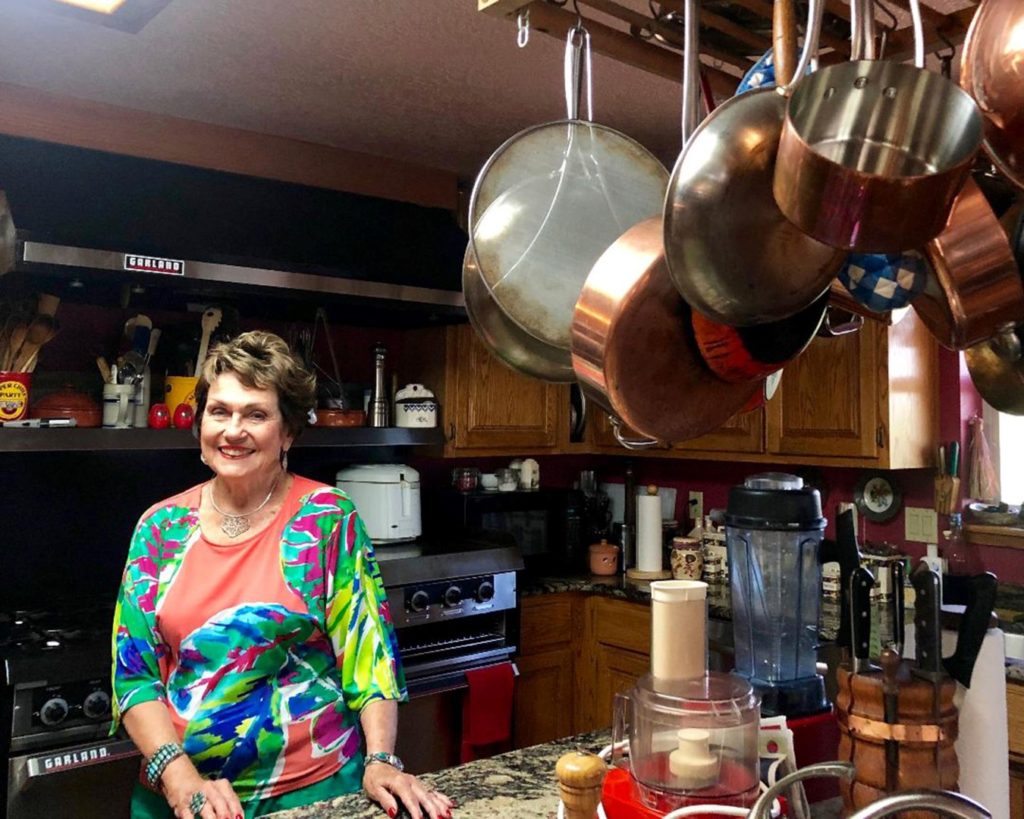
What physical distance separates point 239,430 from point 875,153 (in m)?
1.27

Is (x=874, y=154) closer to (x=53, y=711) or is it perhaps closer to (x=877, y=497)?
(x=53, y=711)

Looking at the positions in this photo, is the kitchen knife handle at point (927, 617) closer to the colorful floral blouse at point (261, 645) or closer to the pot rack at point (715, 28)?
the pot rack at point (715, 28)

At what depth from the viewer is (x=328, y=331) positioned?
318 centimetres

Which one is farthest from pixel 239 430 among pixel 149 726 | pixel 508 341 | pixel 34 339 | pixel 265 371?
pixel 34 339

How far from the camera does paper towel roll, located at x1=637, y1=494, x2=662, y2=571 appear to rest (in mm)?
3332

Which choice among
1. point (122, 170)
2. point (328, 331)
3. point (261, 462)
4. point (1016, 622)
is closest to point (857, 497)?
point (1016, 622)

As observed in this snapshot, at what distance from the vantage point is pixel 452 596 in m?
2.80

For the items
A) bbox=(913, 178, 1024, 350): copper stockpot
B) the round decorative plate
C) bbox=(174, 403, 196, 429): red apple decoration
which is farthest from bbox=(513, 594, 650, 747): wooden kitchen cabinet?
bbox=(913, 178, 1024, 350): copper stockpot

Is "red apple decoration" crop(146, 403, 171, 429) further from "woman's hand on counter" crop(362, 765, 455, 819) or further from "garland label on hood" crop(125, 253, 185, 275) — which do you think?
"woman's hand on counter" crop(362, 765, 455, 819)

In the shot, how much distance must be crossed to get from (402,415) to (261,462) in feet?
4.92

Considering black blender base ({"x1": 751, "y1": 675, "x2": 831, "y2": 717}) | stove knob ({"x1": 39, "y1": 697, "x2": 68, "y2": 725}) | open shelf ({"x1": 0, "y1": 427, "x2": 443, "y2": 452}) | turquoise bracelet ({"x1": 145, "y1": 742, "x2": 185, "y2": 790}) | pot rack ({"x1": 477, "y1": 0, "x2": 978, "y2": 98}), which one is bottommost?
stove knob ({"x1": 39, "y1": 697, "x2": 68, "y2": 725})

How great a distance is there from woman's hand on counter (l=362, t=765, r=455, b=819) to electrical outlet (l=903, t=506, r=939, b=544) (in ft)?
7.21

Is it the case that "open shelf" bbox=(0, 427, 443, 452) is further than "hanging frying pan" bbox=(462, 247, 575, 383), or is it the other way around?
"open shelf" bbox=(0, 427, 443, 452)

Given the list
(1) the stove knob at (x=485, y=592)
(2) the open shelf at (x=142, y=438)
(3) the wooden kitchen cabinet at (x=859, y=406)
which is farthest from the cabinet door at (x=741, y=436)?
(2) the open shelf at (x=142, y=438)
